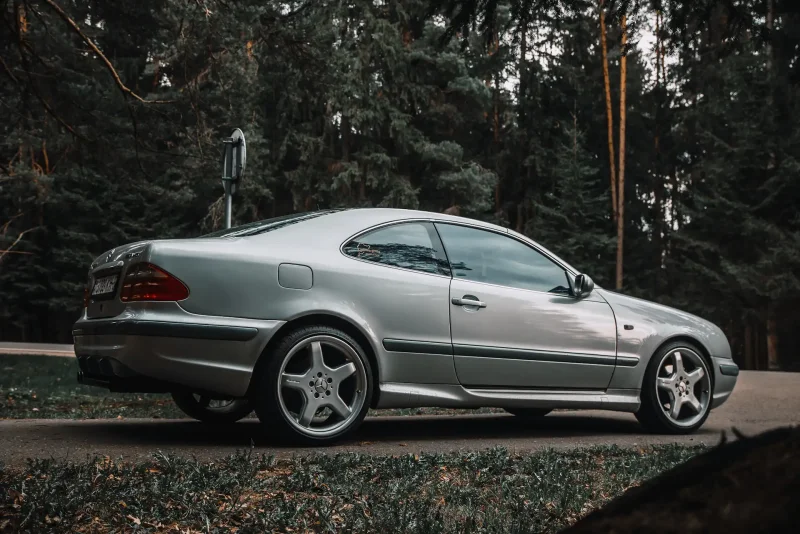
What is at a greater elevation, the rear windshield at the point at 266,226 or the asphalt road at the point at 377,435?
the rear windshield at the point at 266,226

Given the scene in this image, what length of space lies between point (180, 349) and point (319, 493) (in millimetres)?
1588

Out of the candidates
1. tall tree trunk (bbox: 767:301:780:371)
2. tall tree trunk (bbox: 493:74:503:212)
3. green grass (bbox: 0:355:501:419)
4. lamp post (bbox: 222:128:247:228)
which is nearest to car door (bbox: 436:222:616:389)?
green grass (bbox: 0:355:501:419)

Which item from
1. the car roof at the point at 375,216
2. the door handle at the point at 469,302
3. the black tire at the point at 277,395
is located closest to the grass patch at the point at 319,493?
the black tire at the point at 277,395

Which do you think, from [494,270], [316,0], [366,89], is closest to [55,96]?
[316,0]

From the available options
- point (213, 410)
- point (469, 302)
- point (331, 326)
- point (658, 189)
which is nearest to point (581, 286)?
point (469, 302)

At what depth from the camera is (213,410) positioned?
7.12 meters

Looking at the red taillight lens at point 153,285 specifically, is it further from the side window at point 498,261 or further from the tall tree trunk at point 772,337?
the tall tree trunk at point 772,337

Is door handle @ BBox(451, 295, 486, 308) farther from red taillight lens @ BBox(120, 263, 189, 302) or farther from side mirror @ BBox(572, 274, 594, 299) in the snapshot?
red taillight lens @ BBox(120, 263, 189, 302)

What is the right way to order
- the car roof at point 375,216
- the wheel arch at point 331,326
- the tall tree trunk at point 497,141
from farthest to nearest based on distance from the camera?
the tall tree trunk at point 497,141
the car roof at point 375,216
the wheel arch at point 331,326

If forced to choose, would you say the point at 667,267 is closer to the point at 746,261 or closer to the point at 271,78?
the point at 746,261

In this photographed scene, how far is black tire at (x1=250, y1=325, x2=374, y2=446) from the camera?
5461 millimetres

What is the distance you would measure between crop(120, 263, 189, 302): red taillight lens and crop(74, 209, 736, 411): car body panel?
45 millimetres

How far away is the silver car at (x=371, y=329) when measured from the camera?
5.39 m

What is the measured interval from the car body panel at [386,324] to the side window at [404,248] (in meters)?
0.07
